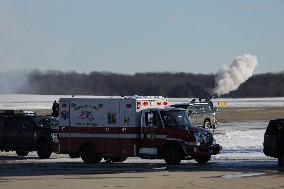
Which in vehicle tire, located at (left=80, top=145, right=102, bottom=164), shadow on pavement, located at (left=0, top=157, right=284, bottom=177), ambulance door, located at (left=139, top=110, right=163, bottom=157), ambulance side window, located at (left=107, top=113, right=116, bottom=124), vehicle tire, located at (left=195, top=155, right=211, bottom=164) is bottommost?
shadow on pavement, located at (left=0, top=157, right=284, bottom=177)

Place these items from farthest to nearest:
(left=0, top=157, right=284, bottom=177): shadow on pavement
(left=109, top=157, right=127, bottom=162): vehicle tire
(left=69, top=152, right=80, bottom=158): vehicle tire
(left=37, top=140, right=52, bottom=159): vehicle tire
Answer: (left=37, top=140, right=52, bottom=159): vehicle tire < (left=69, top=152, right=80, bottom=158): vehicle tire < (left=109, top=157, right=127, bottom=162): vehicle tire < (left=0, top=157, right=284, bottom=177): shadow on pavement

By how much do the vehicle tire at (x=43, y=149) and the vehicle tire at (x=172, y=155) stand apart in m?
6.33

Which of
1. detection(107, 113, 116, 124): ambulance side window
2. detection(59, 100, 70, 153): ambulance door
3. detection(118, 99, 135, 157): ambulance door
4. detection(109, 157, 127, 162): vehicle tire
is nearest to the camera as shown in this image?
detection(118, 99, 135, 157): ambulance door

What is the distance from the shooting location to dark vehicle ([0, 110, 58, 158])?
30875 millimetres

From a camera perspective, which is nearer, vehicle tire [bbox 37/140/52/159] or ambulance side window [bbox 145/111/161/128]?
ambulance side window [bbox 145/111/161/128]

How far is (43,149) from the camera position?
102 feet

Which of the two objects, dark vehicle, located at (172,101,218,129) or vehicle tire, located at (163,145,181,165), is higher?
dark vehicle, located at (172,101,218,129)

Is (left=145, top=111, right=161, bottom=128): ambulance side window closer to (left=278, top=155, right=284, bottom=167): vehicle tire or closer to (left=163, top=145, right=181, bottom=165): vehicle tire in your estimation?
(left=163, top=145, right=181, bottom=165): vehicle tire

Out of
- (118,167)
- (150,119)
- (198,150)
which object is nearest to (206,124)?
(150,119)

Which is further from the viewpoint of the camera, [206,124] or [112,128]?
[206,124]

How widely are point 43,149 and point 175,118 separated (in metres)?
6.68

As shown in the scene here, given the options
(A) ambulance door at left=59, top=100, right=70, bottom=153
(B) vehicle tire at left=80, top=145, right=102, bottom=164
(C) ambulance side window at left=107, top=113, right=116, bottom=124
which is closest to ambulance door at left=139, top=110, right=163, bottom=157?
(C) ambulance side window at left=107, top=113, right=116, bottom=124

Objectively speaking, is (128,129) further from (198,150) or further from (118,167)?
(198,150)

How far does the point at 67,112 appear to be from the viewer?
94.2 ft
